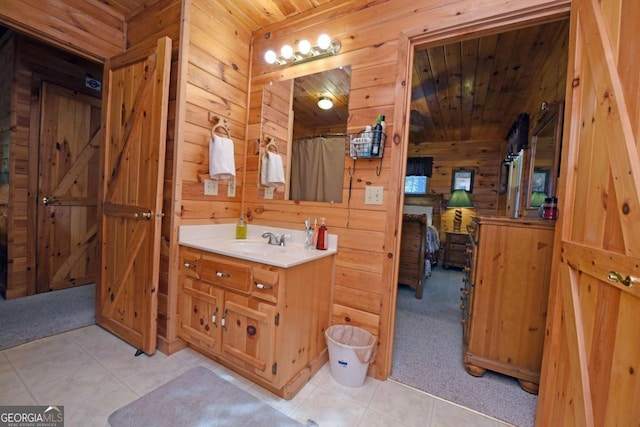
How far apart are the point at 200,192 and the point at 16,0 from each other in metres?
1.56

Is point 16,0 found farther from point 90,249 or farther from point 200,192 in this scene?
point 90,249

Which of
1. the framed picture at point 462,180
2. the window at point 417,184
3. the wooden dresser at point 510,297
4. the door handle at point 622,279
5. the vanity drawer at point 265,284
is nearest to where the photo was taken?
the door handle at point 622,279

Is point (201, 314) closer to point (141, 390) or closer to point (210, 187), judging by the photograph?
point (141, 390)

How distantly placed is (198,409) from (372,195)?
153 centimetres

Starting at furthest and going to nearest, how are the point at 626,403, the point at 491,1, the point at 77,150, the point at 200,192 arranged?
the point at 77,150
the point at 200,192
the point at 491,1
the point at 626,403

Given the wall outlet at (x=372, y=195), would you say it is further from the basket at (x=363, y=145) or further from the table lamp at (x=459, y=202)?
the table lamp at (x=459, y=202)

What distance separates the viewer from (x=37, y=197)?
261cm

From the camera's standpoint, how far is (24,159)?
254cm

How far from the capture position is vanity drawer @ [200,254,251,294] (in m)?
1.47

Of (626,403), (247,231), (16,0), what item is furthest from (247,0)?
(626,403)

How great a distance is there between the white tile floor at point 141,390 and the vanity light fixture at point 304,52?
2202mm

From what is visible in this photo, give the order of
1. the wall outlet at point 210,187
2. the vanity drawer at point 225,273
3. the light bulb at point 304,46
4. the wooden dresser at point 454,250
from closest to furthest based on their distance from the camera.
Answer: the vanity drawer at point 225,273
the light bulb at point 304,46
the wall outlet at point 210,187
the wooden dresser at point 454,250

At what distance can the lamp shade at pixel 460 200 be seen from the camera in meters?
4.75

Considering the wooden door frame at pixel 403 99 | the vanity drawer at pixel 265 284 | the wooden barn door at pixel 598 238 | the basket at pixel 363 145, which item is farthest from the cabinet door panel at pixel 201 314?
the wooden barn door at pixel 598 238
